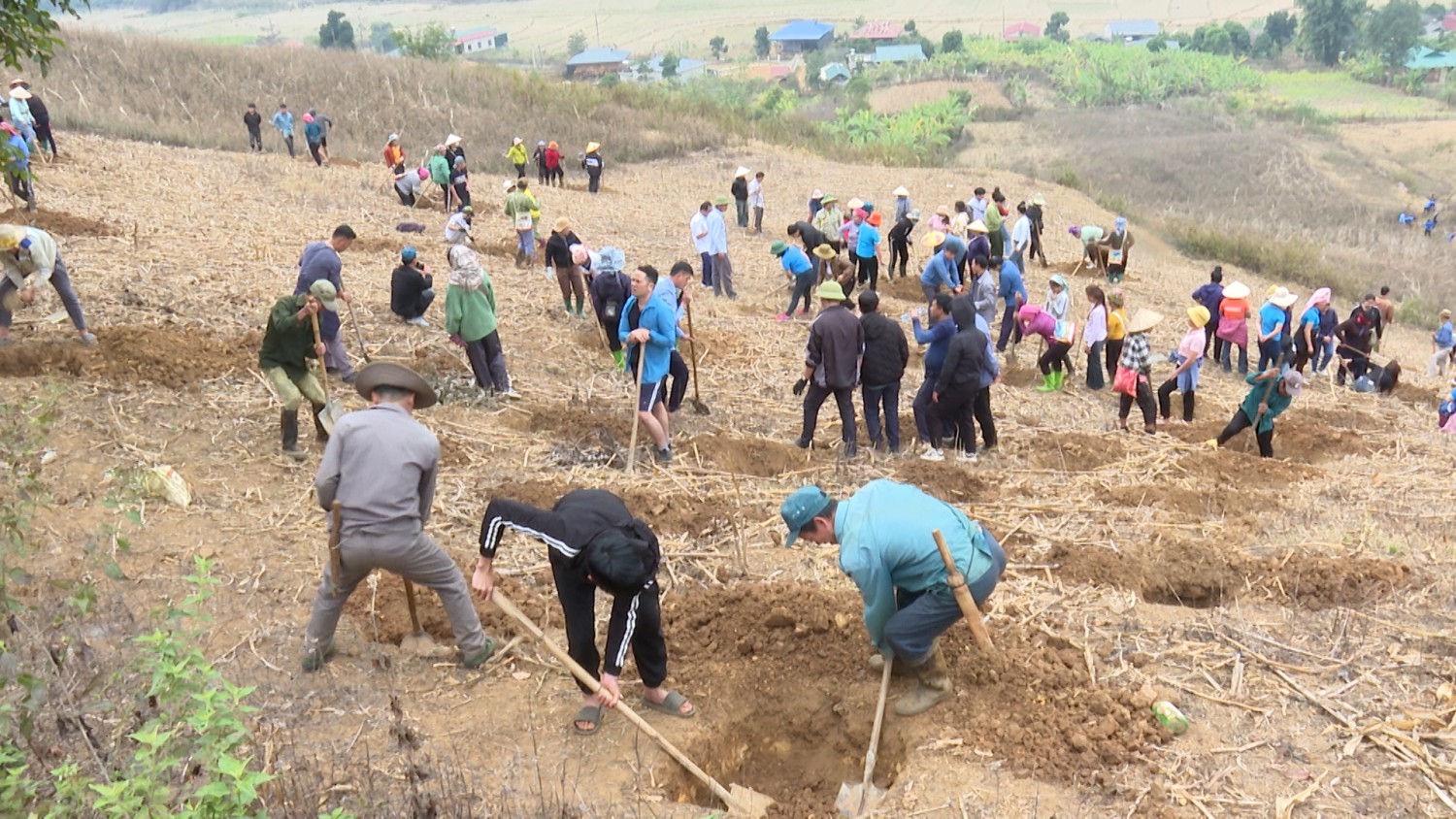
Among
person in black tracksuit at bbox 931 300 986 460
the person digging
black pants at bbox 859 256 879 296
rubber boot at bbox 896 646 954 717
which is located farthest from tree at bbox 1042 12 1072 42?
rubber boot at bbox 896 646 954 717

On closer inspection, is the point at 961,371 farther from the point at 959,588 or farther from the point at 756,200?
the point at 756,200

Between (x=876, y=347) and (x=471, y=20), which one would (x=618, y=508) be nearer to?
(x=876, y=347)

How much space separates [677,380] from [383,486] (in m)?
4.66

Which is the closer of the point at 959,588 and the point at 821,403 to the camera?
the point at 959,588

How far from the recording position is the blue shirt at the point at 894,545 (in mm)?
4543

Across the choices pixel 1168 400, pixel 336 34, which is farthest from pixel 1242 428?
pixel 336 34

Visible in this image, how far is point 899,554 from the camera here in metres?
4.57

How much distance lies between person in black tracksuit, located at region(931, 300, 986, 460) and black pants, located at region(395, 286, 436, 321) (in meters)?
5.53

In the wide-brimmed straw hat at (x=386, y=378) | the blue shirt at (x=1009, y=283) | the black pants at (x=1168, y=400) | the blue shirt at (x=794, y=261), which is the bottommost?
the black pants at (x=1168, y=400)

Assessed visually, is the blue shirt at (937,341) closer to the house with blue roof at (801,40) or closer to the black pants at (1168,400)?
the black pants at (1168,400)

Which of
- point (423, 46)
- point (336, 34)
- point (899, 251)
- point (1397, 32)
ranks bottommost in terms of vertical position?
point (899, 251)

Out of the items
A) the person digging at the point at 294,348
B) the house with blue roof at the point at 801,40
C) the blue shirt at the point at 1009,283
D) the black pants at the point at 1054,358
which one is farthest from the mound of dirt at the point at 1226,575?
the house with blue roof at the point at 801,40

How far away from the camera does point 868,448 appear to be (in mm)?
9141

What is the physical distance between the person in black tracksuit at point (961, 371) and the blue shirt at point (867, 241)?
21.2 feet
